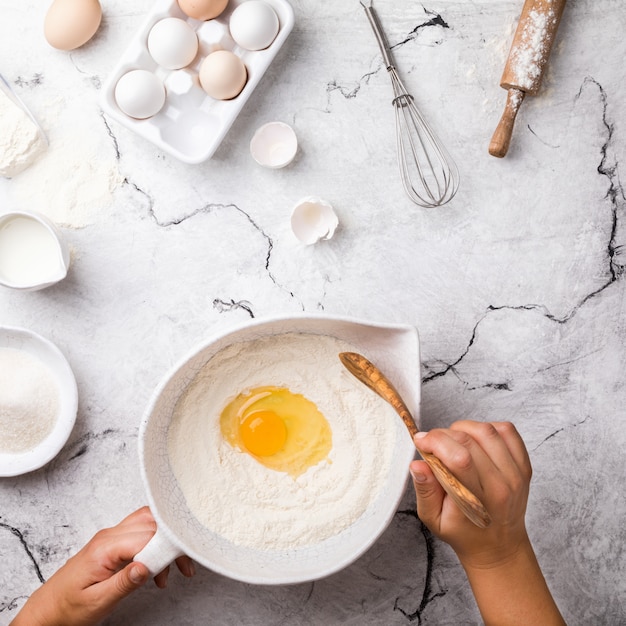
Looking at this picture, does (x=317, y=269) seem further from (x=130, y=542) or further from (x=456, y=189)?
(x=130, y=542)

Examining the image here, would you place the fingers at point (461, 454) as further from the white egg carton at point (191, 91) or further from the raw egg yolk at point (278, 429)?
the white egg carton at point (191, 91)

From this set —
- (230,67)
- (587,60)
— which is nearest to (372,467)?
(230,67)

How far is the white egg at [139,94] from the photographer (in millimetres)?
1062

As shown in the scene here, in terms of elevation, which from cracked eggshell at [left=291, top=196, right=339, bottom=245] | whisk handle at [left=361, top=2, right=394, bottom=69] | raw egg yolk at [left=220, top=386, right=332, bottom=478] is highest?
whisk handle at [left=361, top=2, right=394, bottom=69]

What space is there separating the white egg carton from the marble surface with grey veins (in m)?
0.05

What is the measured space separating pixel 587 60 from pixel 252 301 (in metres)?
0.74

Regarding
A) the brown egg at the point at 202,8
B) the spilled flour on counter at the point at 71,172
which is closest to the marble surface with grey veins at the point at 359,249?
the spilled flour on counter at the point at 71,172

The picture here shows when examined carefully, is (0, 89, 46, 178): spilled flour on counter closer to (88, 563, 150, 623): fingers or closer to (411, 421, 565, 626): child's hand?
(88, 563, 150, 623): fingers

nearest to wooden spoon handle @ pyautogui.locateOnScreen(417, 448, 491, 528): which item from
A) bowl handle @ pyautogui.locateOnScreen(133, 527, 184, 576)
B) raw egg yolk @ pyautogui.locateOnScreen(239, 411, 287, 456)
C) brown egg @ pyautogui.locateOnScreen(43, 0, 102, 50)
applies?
raw egg yolk @ pyautogui.locateOnScreen(239, 411, 287, 456)

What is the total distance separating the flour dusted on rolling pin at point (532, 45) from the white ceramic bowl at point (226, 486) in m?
0.49

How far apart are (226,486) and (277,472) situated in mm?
89

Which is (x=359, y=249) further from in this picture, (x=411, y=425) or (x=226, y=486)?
(x=226, y=486)

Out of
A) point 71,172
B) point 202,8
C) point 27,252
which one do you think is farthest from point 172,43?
point 27,252

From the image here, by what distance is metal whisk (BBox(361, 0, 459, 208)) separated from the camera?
Result: 114 cm
